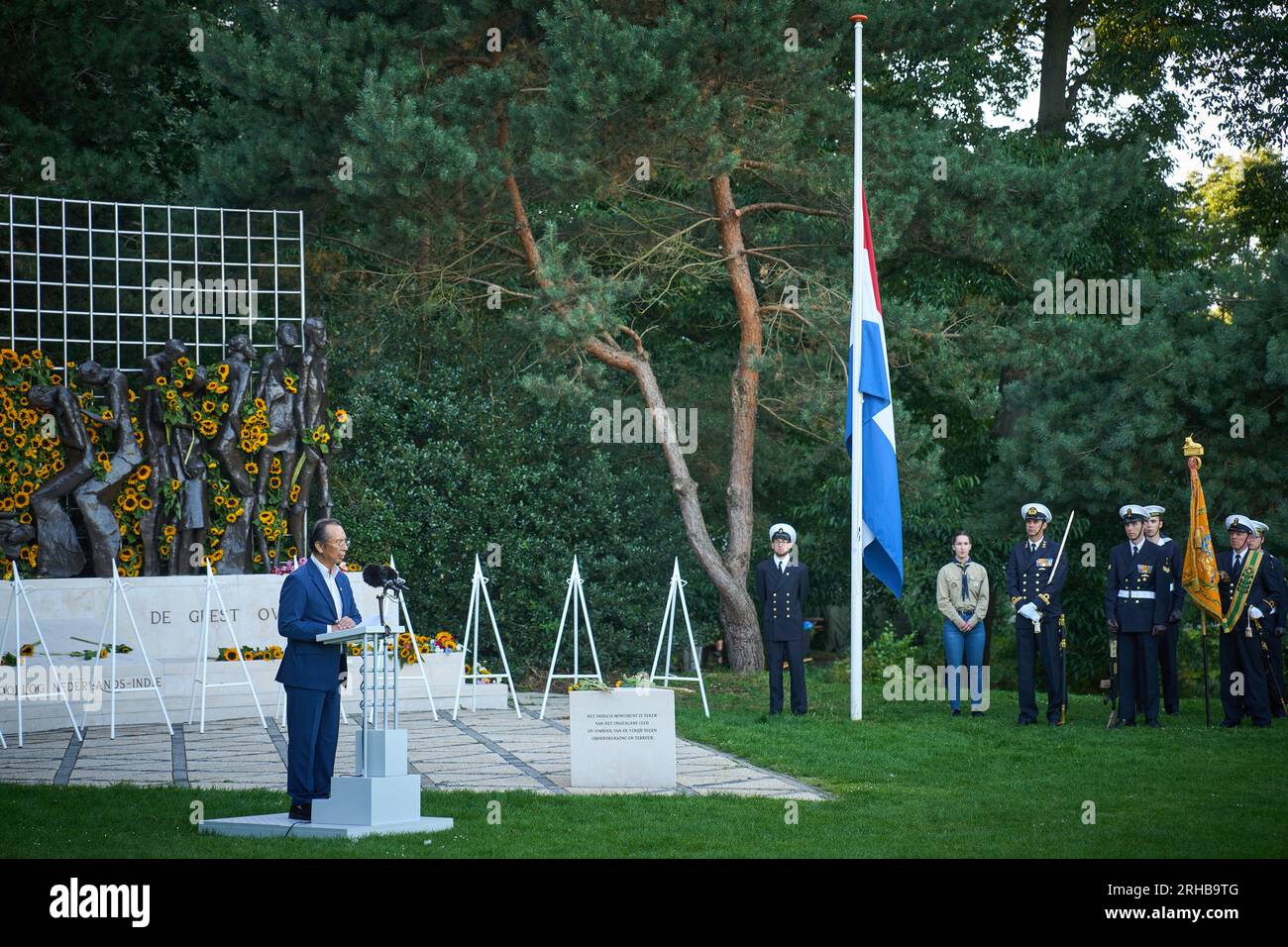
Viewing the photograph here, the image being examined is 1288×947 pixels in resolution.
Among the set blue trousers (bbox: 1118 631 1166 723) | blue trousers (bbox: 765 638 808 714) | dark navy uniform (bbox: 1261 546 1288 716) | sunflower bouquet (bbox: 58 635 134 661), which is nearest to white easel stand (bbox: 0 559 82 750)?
sunflower bouquet (bbox: 58 635 134 661)

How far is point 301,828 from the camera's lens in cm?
872

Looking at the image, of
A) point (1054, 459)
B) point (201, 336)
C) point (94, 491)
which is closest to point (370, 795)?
point (94, 491)

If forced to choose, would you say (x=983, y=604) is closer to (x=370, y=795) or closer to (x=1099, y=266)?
(x=370, y=795)

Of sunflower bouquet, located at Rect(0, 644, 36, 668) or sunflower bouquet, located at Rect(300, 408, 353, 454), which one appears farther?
sunflower bouquet, located at Rect(300, 408, 353, 454)

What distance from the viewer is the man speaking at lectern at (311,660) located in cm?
899

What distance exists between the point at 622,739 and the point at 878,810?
6.36 ft

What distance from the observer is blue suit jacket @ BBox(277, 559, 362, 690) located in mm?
8961

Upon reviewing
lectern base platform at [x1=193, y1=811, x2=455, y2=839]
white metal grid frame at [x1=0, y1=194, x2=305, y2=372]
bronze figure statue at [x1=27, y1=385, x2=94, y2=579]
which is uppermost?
white metal grid frame at [x1=0, y1=194, x2=305, y2=372]

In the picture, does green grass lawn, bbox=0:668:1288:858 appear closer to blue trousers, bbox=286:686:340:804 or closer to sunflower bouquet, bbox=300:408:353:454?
blue trousers, bbox=286:686:340:804

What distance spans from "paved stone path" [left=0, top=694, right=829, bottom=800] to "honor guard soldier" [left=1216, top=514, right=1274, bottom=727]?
16.3 feet

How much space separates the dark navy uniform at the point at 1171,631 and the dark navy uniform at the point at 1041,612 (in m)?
0.95

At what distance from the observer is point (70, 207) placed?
22.3 meters

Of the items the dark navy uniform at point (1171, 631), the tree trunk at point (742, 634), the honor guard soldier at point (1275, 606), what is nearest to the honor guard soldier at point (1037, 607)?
the dark navy uniform at point (1171, 631)

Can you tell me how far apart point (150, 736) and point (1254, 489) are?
1296cm
